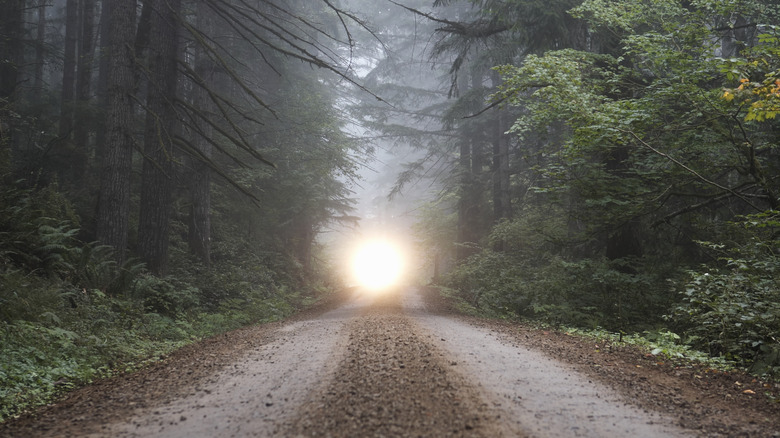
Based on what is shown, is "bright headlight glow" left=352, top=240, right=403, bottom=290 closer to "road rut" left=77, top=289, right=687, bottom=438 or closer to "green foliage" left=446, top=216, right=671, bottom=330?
"green foliage" left=446, top=216, right=671, bottom=330

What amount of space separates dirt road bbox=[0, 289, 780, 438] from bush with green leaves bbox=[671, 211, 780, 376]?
3.71 feet

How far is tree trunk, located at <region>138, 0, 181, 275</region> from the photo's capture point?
10.2m

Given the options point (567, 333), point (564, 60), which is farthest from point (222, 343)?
point (564, 60)

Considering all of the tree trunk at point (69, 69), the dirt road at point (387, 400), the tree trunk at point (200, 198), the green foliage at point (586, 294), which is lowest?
the dirt road at point (387, 400)

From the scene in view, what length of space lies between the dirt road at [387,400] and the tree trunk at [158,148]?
5.42m

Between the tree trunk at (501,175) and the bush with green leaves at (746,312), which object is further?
the tree trunk at (501,175)

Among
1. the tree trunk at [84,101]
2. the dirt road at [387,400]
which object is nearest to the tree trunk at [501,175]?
the dirt road at [387,400]

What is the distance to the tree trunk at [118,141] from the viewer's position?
9203 mm

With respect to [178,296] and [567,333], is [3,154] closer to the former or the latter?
[178,296]

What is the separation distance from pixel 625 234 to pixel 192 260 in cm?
1207

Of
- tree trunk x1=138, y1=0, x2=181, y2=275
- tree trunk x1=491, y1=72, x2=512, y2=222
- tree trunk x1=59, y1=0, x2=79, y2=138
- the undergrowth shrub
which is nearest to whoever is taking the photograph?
the undergrowth shrub

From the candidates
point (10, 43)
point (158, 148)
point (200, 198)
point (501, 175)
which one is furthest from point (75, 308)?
point (501, 175)

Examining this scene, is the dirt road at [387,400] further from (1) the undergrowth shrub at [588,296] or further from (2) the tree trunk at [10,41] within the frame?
(2) the tree trunk at [10,41]

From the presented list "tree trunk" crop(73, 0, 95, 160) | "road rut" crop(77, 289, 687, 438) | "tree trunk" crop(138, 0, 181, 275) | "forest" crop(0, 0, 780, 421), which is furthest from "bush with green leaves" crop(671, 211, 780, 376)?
"tree trunk" crop(73, 0, 95, 160)
